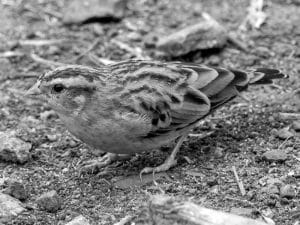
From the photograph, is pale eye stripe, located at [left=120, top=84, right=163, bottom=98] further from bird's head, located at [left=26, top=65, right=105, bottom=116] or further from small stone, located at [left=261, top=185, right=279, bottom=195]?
small stone, located at [left=261, top=185, right=279, bottom=195]

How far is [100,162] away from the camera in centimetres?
862

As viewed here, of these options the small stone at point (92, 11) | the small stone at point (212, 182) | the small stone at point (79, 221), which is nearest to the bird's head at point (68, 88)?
the small stone at point (79, 221)

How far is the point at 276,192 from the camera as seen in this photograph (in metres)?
7.34

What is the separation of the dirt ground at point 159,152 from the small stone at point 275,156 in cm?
5

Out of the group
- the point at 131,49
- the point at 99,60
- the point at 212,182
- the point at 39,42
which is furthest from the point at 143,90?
the point at 39,42

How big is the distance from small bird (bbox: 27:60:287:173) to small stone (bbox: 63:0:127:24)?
159 inches

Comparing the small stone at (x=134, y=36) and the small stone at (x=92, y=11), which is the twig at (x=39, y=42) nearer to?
the small stone at (x=92, y=11)

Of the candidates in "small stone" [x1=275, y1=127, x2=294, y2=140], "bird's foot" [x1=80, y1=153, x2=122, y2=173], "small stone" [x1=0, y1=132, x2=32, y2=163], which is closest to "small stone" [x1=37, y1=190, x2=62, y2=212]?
"bird's foot" [x1=80, y1=153, x2=122, y2=173]

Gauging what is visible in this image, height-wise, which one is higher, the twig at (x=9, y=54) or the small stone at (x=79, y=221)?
the twig at (x=9, y=54)

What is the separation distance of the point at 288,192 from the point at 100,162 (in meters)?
2.54

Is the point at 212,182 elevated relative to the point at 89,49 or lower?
lower

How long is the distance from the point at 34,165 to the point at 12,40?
4102 mm

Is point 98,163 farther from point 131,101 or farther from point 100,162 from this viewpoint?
point 131,101

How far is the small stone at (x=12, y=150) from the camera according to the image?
8.51 metres
